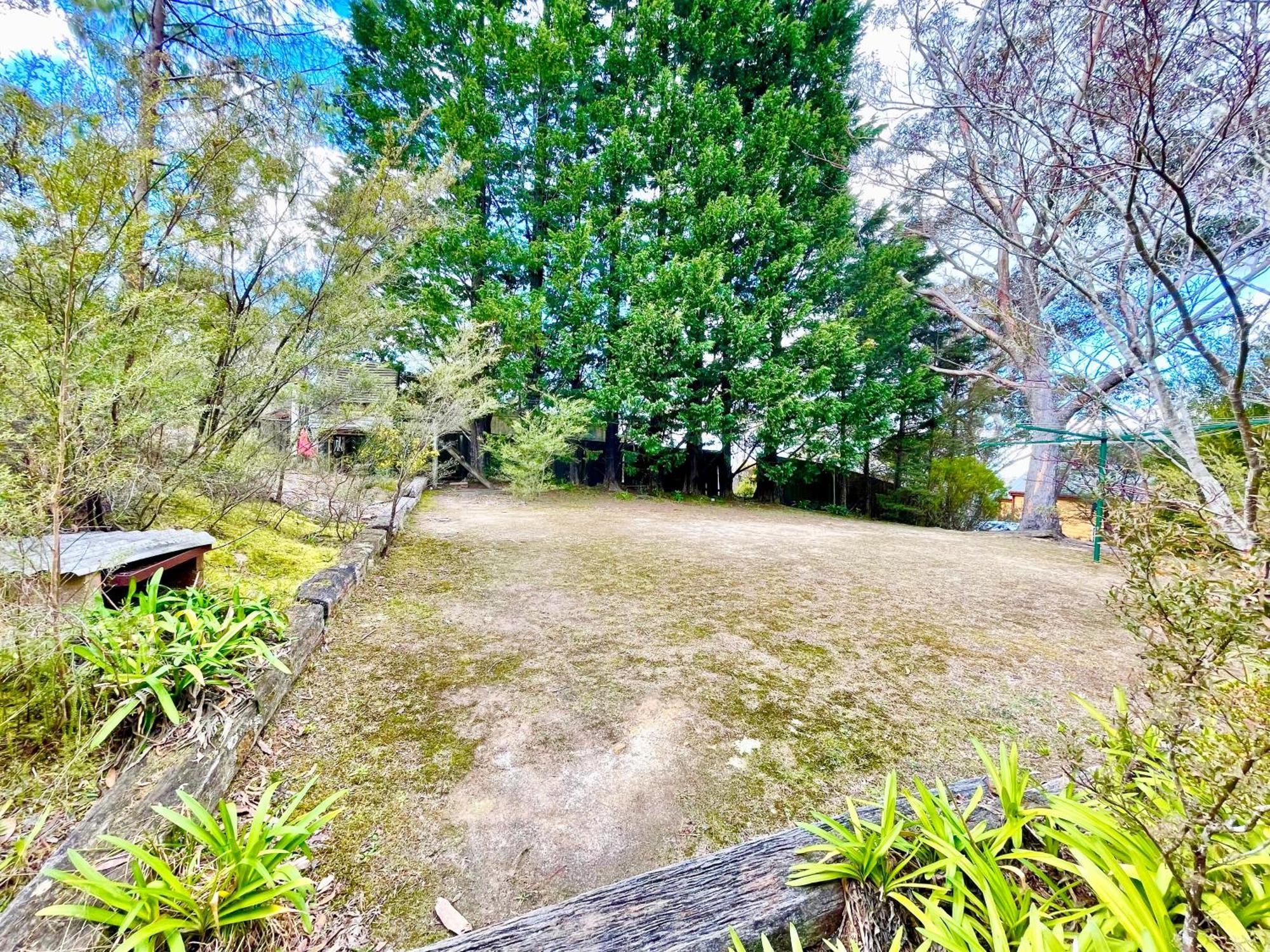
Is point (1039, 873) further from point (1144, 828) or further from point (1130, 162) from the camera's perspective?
point (1130, 162)

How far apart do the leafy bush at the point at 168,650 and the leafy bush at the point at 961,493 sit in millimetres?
10922

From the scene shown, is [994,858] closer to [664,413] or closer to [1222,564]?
[1222,564]

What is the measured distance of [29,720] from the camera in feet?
4.50

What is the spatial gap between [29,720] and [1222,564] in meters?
3.09

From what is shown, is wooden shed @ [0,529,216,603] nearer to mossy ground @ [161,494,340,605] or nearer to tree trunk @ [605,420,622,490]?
mossy ground @ [161,494,340,605]

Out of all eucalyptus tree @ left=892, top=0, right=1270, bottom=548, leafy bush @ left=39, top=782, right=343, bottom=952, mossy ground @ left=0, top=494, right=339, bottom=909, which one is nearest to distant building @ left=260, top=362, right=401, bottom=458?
mossy ground @ left=0, top=494, right=339, bottom=909

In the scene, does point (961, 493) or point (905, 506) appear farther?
point (905, 506)

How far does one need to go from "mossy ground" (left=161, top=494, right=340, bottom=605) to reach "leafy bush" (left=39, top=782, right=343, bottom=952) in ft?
5.16

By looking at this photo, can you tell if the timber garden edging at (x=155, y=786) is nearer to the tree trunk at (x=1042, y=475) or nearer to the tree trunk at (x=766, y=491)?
the tree trunk at (x=766, y=491)

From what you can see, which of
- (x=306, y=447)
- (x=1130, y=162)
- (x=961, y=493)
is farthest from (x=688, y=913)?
(x=961, y=493)

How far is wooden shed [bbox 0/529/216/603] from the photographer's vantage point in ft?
4.91

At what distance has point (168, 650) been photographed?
1.54 m

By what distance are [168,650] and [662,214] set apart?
10083mm

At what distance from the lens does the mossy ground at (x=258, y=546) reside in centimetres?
281
